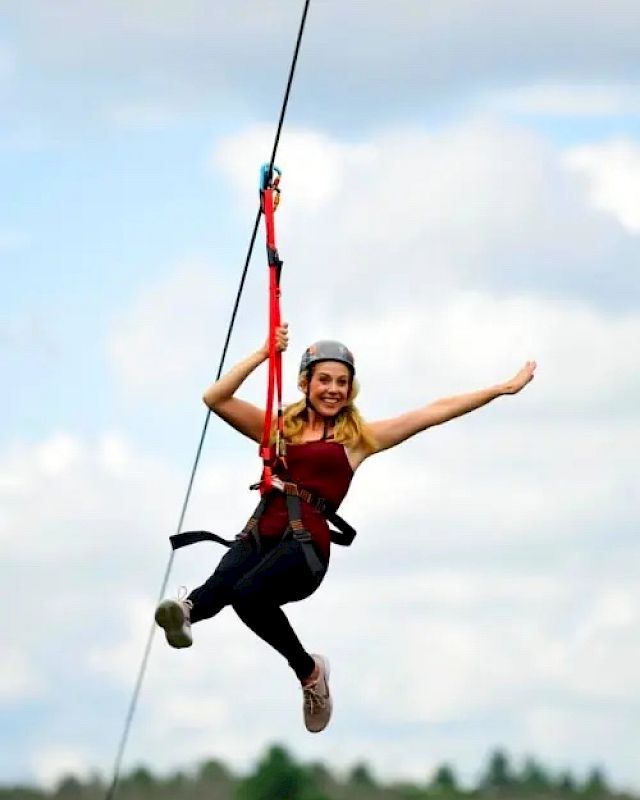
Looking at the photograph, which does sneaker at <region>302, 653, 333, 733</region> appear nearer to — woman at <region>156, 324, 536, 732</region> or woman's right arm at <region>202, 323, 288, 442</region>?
woman at <region>156, 324, 536, 732</region>

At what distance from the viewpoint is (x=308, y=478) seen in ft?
54.6

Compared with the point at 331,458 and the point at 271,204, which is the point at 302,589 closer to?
the point at 331,458

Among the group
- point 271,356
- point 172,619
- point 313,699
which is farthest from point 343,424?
point 313,699

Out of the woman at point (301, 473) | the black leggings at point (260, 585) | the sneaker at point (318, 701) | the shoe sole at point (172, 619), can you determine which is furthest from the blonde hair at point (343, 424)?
the sneaker at point (318, 701)

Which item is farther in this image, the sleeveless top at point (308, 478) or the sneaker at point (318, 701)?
the sneaker at point (318, 701)

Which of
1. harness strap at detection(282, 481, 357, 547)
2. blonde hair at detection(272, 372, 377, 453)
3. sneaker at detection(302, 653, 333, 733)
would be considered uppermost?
blonde hair at detection(272, 372, 377, 453)

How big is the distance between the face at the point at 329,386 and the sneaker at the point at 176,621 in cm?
149

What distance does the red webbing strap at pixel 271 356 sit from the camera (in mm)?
16078

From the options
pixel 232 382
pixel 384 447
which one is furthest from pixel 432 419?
pixel 232 382

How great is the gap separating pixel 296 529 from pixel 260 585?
41 cm

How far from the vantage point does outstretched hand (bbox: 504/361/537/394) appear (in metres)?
16.7

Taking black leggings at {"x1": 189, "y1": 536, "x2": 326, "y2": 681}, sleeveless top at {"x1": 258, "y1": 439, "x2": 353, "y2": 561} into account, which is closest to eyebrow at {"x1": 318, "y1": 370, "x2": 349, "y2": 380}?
sleeveless top at {"x1": 258, "y1": 439, "x2": 353, "y2": 561}

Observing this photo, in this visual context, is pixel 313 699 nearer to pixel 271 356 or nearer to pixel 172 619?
pixel 172 619

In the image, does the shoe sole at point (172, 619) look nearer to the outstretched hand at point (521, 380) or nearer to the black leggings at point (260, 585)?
the black leggings at point (260, 585)
